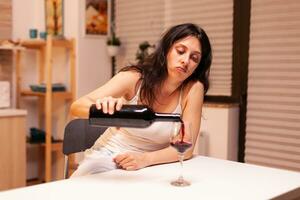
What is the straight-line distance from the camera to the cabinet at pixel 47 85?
11.3 ft

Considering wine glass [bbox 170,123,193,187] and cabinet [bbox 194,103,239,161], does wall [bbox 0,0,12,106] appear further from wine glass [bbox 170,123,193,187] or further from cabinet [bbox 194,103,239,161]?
wine glass [bbox 170,123,193,187]

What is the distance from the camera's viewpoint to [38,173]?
3895mm

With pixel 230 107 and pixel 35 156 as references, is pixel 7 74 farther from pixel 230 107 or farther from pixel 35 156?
pixel 230 107

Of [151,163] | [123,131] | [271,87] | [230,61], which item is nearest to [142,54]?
[230,61]

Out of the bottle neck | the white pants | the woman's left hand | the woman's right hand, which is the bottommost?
the white pants

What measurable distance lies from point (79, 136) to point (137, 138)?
1.00 feet

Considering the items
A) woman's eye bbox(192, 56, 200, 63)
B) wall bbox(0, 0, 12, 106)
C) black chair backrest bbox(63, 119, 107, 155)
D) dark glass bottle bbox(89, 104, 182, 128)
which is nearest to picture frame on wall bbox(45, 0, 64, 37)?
wall bbox(0, 0, 12, 106)

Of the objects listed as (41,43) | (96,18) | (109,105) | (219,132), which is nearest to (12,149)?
(41,43)

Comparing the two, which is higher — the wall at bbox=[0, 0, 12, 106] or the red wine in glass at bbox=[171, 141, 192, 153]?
the wall at bbox=[0, 0, 12, 106]

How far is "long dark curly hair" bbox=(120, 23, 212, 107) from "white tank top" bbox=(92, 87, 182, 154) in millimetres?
64

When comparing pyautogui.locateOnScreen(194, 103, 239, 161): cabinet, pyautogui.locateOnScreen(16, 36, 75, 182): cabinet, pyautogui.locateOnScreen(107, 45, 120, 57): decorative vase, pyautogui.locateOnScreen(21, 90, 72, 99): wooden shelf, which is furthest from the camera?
pyautogui.locateOnScreen(107, 45, 120, 57): decorative vase

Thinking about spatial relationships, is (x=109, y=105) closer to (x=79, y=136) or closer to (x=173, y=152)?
(x=173, y=152)

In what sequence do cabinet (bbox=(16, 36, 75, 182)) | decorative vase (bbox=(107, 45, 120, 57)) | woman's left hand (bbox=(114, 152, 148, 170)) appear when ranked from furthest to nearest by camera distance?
decorative vase (bbox=(107, 45, 120, 57)) < cabinet (bbox=(16, 36, 75, 182)) < woman's left hand (bbox=(114, 152, 148, 170))

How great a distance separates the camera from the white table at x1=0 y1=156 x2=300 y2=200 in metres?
1.18
